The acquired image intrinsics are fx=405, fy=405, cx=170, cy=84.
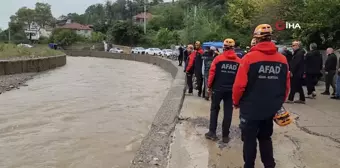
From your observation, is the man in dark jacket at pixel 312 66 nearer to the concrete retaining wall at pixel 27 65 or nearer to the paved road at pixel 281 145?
the paved road at pixel 281 145

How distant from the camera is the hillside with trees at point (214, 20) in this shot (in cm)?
1681

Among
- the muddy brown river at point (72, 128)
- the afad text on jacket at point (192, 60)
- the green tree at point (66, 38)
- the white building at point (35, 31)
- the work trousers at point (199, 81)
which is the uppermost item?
the white building at point (35, 31)

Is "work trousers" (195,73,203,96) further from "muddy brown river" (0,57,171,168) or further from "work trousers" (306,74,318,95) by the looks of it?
"work trousers" (306,74,318,95)

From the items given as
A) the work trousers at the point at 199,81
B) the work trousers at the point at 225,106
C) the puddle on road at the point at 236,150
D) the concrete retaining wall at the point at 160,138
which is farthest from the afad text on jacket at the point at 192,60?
the work trousers at the point at 225,106

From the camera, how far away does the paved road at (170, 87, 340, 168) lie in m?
5.64

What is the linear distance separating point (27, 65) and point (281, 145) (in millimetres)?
23281

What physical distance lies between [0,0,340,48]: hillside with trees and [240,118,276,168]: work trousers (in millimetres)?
12508

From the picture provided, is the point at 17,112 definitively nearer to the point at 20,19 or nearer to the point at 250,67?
the point at 250,67

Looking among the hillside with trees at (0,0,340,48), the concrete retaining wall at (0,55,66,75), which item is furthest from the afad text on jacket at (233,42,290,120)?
the concrete retaining wall at (0,55,66,75)

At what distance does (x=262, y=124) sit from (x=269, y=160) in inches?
18.2

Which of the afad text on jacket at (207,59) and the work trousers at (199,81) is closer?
the afad text on jacket at (207,59)

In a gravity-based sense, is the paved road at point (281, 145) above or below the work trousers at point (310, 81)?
below

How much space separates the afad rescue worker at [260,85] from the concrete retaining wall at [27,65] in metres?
21.1

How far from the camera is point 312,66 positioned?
11.6 meters
